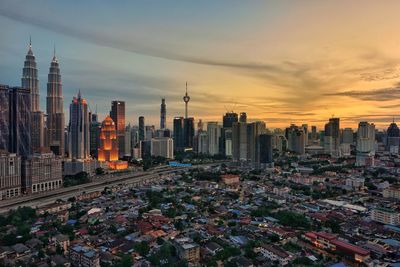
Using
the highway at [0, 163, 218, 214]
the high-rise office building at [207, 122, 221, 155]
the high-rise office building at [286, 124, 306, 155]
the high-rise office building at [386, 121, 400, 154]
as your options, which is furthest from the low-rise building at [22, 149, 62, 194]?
the high-rise office building at [386, 121, 400, 154]

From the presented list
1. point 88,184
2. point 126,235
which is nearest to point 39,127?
point 88,184

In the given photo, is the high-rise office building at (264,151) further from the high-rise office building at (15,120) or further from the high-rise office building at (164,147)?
the high-rise office building at (15,120)

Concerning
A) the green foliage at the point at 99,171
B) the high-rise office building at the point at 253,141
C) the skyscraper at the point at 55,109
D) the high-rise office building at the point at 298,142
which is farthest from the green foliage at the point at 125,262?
the high-rise office building at the point at 298,142

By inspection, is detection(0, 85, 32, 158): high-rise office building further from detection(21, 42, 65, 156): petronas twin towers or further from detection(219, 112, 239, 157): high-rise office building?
detection(219, 112, 239, 157): high-rise office building

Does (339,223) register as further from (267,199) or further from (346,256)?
(267,199)

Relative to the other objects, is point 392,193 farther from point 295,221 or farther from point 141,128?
point 141,128

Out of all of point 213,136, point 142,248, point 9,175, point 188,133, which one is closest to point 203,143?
point 213,136
